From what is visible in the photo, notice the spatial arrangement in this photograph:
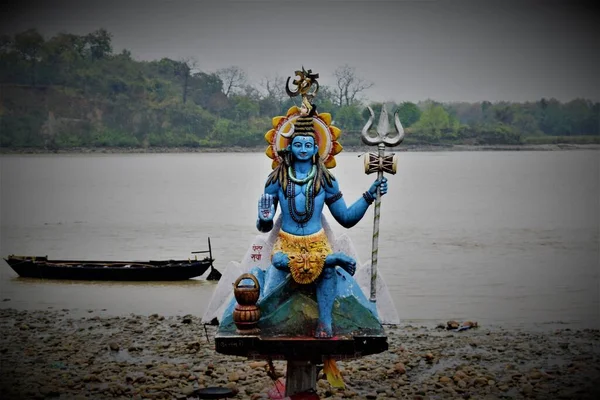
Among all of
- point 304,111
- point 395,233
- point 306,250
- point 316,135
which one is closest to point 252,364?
point 306,250

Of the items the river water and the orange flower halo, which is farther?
the river water

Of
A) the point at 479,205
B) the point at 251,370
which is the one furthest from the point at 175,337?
the point at 479,205

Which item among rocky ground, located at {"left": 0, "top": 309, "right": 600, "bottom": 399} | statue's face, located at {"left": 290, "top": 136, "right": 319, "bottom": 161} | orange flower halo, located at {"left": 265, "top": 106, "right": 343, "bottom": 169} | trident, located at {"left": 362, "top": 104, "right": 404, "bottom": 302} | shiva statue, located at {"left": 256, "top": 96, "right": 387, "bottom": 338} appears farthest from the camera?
rocky ground, located at {"left": 0, "top": 309, "right": 600, "bottom": 399}

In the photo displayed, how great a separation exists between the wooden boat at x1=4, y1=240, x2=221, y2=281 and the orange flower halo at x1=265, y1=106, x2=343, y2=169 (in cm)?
972

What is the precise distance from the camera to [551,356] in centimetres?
1466

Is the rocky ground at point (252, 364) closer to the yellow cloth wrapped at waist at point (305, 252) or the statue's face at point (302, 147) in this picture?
the yellow cloth wrapped at waist at point (305, 252)

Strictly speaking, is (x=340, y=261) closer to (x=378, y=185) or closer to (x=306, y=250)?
(x=306, y=250)

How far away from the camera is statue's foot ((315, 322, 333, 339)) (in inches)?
400

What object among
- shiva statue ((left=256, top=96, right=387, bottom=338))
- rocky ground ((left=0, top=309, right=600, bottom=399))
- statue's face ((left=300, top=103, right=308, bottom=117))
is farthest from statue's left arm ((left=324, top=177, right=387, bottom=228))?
rocky ground ((left=0, top=309, right=600, bottom=399))

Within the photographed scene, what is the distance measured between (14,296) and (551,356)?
10217 millimetres

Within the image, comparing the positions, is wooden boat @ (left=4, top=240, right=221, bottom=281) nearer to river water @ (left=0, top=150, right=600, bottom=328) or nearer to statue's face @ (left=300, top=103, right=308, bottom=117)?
river water @ (left=0, top=150, right=600, bottom=328)

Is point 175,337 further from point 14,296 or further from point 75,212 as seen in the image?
point 75,212

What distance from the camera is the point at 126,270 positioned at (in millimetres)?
20516

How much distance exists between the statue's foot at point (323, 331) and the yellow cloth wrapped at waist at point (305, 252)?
433mm
